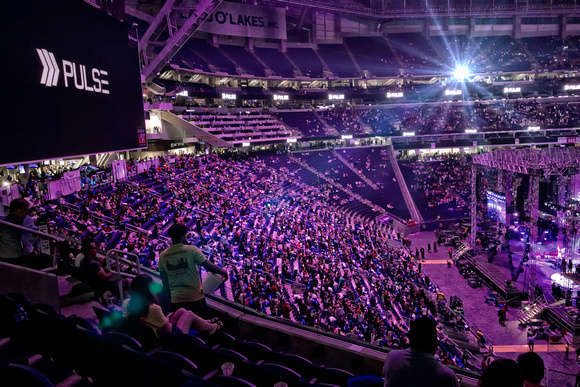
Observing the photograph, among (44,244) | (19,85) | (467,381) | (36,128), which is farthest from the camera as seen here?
(44,244)

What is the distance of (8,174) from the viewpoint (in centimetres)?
1677

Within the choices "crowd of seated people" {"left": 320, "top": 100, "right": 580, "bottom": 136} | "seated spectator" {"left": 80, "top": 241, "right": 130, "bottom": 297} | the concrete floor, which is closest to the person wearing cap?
"seated spectator" {"left": 80, "top": 241, "right": 130, "bottom": 297}

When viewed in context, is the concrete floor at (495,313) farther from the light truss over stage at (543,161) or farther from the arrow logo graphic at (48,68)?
the arrow logo graphic at (48,68)

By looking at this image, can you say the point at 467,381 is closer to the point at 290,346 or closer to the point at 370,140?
the point at 290,346

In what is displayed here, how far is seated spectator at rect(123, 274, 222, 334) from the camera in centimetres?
361

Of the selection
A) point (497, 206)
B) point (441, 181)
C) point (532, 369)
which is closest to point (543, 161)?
point (497, 206)

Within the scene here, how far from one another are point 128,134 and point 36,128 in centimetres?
269

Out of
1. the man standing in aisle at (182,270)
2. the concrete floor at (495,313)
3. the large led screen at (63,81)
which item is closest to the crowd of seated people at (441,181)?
the concrete floor at (495,313)

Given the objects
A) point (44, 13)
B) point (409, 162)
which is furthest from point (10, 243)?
point (409, 162)

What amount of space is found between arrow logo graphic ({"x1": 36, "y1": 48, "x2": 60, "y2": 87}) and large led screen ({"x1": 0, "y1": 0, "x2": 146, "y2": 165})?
13 mm

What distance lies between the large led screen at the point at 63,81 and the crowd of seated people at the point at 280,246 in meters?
4.31

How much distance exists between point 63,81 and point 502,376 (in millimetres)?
6373

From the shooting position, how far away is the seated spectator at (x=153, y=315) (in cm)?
361

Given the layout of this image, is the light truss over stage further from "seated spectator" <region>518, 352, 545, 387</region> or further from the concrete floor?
"seated spectator" <region>518, 352, 545, 387</region>
